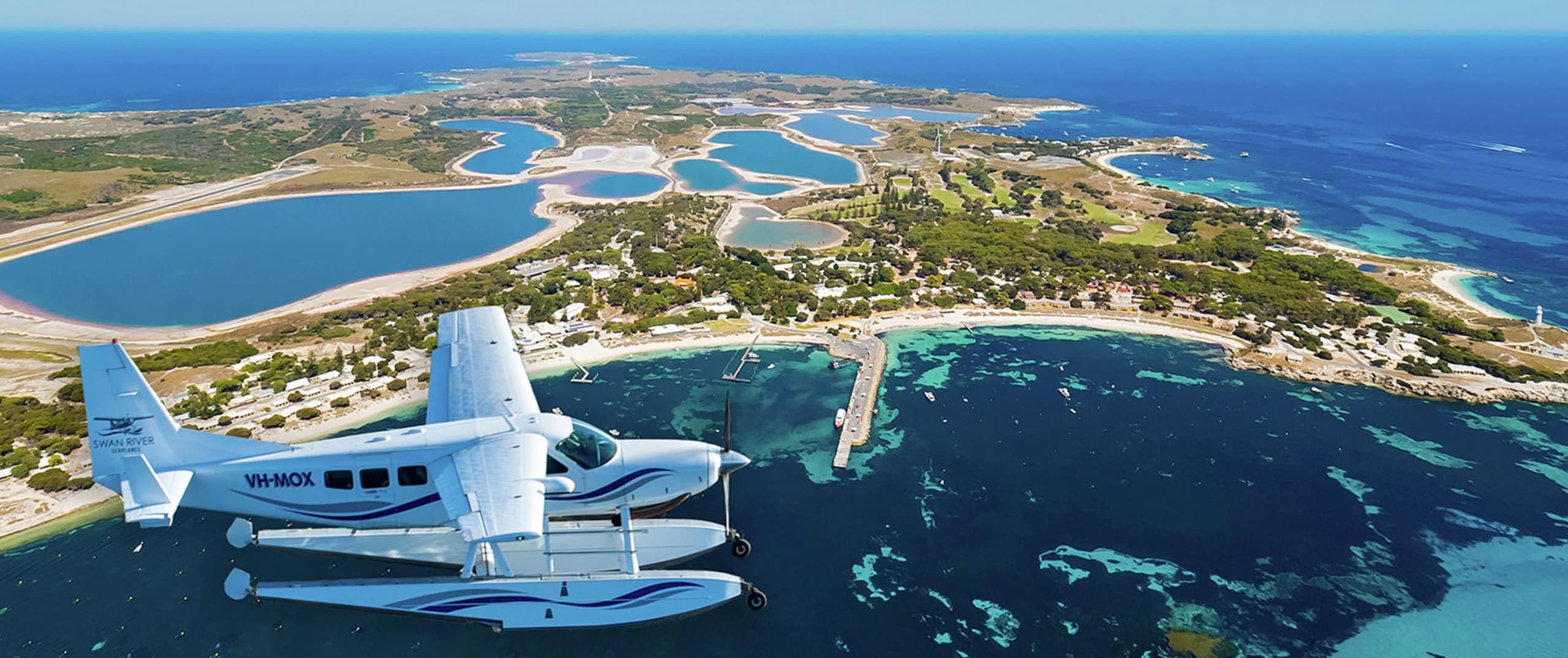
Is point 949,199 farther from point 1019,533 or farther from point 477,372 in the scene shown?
point 477,372

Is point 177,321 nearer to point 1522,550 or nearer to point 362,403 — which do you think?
point 362,403

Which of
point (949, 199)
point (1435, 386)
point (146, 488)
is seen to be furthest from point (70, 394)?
point (949, 199)

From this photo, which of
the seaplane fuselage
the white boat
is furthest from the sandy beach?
the seaplane fuselage

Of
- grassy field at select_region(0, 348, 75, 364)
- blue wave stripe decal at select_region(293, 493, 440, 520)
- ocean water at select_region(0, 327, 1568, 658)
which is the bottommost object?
ocean water at select_region(0, 327, 1568, 658)

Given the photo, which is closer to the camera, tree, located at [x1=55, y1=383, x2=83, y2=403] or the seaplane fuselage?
the seaplane fuselage

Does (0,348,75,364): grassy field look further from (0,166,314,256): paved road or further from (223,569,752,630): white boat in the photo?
(0,166,314,256): paved road

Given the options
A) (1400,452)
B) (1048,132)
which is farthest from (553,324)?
(1048,132)
